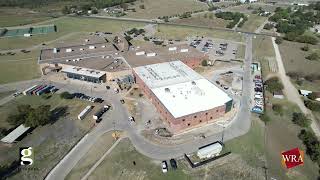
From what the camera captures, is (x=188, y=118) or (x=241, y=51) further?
(x=241, y=51)

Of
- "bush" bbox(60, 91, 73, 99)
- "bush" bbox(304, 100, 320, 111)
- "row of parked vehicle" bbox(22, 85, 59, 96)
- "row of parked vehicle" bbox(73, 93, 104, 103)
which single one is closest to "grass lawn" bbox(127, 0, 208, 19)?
"row of parked vehicle" bbox(22, 85, 59, 96)

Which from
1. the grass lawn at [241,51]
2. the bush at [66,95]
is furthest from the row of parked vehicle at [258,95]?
the bush at [66,95]

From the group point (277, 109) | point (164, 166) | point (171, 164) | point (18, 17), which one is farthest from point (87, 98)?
point (18, 17)

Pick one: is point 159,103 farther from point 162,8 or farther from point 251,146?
point 162,8

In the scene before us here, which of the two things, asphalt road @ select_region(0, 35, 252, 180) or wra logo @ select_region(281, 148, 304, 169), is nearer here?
wra logo @ select_region(281, 148, 304, 169)

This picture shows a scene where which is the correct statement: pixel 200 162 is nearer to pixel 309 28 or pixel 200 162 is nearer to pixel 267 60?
pixel 267 60

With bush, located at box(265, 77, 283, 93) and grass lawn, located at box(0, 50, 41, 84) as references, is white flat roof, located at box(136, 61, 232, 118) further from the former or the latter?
grass lawn, located at box(0, 50, 41, 84)
